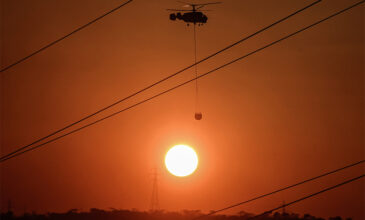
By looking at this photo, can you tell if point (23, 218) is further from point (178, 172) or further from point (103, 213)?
point (178, 172)

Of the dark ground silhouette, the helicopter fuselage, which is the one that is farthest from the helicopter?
the dark ground silhouette

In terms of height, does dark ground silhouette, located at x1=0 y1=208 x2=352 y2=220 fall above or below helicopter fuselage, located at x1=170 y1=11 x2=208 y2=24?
below

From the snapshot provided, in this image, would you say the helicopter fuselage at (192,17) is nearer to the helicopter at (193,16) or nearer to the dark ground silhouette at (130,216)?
the helicopter at (193,16)

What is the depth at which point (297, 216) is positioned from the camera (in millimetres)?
19172

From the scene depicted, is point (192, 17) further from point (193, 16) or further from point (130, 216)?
point (130, 216)

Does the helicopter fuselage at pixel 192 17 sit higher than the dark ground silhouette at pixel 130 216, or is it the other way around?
the helicopter fuselage at pixel 192 17

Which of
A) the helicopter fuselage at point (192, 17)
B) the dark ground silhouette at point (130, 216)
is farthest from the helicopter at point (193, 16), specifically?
the dark ground silhouette at point (130, 216)

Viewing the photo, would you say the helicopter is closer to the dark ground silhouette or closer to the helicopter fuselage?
the helicopter fuselage

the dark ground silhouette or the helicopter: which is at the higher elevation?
the helicopter

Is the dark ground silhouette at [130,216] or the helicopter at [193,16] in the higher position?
the helicopter at [193,16]

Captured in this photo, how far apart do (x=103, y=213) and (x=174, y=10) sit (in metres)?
9.06

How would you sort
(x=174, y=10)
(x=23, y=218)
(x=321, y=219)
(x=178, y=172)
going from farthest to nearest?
(x=23, y=218) → (x=321, y=219) → (x=178, y=172) → (x=174, y=10)

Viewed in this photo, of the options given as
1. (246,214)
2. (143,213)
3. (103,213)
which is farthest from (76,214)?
(246,214)

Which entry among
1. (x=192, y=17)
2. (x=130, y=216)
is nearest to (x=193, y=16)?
(x=192, y=17)
